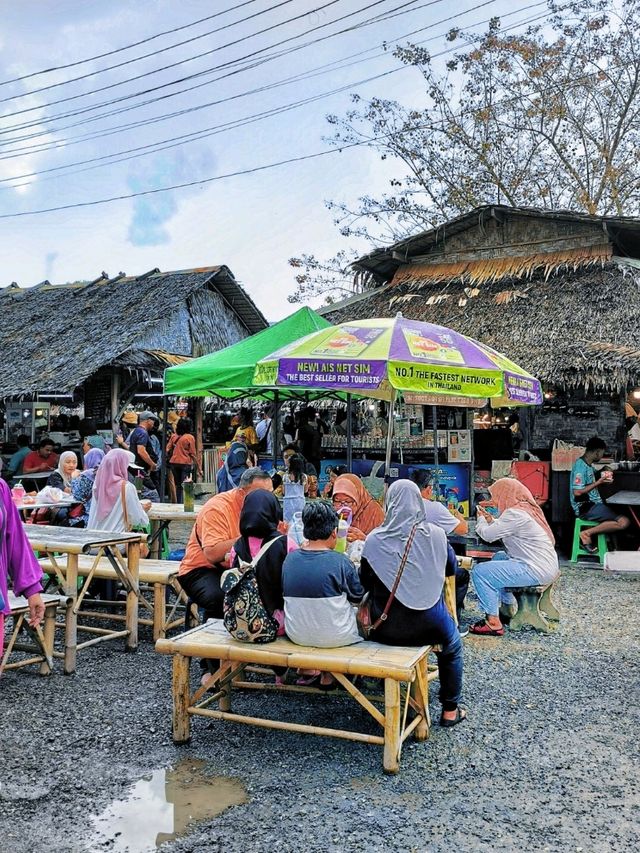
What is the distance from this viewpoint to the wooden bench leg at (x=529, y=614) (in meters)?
5.95

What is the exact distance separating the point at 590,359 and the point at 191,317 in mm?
10177

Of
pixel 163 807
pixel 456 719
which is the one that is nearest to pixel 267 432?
pixel 456 719

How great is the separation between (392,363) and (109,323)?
39.9 feet

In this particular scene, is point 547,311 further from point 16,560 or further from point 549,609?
point 16,560

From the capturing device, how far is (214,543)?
4531 millimetres

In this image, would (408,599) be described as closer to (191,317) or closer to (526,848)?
(526,848)

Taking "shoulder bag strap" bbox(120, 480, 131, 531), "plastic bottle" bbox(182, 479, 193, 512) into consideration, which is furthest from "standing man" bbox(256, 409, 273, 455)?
"shoulder bag strap" bbox(120, 480, 131, 531)

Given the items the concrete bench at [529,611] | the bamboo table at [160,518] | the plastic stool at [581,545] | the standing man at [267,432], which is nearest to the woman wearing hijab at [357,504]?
the concrete bench at [529,611]

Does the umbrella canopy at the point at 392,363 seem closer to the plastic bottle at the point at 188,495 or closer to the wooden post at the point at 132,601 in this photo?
the plastic bottle at the point at 188,495

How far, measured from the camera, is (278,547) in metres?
3.83

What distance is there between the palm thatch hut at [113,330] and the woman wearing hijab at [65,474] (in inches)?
235

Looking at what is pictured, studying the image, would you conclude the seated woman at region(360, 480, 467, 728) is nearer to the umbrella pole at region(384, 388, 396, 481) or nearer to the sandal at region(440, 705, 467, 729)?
the sandal at region(440, 705, 467, 729)

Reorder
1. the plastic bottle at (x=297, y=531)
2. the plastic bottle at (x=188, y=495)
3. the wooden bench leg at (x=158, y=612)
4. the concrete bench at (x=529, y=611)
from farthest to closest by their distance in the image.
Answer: the plastic bottle at (x=188, y=495) < the concrete bench at (x=529, y=611) < the wooden bench leg at (x=158, y=612) < the plastic bottle at (x=297, y=531)

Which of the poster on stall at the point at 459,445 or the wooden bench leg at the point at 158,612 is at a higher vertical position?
the poster on stall at the point at 459,445
